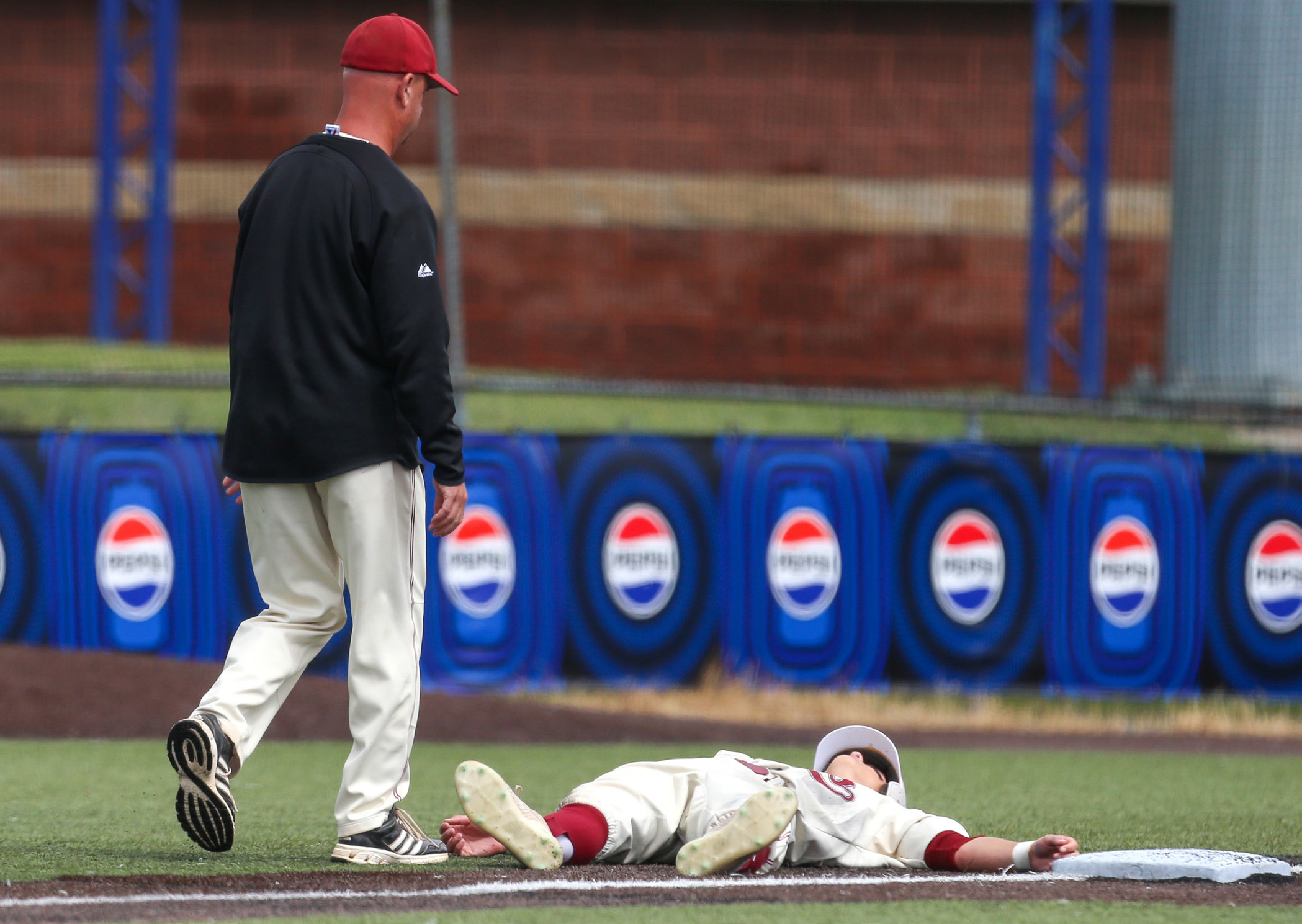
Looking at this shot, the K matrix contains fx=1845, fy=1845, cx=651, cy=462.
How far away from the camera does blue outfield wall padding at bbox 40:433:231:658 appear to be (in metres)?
9.95

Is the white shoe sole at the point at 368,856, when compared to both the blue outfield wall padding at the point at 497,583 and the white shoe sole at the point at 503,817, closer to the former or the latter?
the white shoe sole at the point at 503,817

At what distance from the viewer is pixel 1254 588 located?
34.9ft

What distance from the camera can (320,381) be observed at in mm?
4496

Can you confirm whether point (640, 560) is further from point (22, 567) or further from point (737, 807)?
point (737, 807)

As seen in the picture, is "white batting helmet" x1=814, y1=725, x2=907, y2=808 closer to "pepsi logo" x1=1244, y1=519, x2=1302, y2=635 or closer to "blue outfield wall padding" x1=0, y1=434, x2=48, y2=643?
"blue outfield wall padding" x1=0, y1=434, x2=48, y2=643

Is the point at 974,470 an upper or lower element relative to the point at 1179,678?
upper

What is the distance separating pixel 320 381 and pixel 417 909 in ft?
4.52

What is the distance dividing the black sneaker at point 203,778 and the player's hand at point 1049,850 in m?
1.85

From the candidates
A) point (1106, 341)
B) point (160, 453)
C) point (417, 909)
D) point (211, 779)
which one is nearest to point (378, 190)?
point (211, 779)

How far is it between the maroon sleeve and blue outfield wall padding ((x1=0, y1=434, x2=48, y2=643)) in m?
6.65

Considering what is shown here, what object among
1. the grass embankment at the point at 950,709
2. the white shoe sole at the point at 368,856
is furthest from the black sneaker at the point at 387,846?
the grass embankment at the point at 950,709

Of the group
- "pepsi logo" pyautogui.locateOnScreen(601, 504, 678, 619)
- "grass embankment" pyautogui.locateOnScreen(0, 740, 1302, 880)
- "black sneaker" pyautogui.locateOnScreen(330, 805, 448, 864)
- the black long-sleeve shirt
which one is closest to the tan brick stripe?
"pepsi logo" pyautogui.locateOnScreen(601, 504, 678, 619)

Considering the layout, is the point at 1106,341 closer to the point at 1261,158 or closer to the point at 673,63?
the point at 1261,158

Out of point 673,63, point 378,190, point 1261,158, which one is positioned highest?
point 673,63
